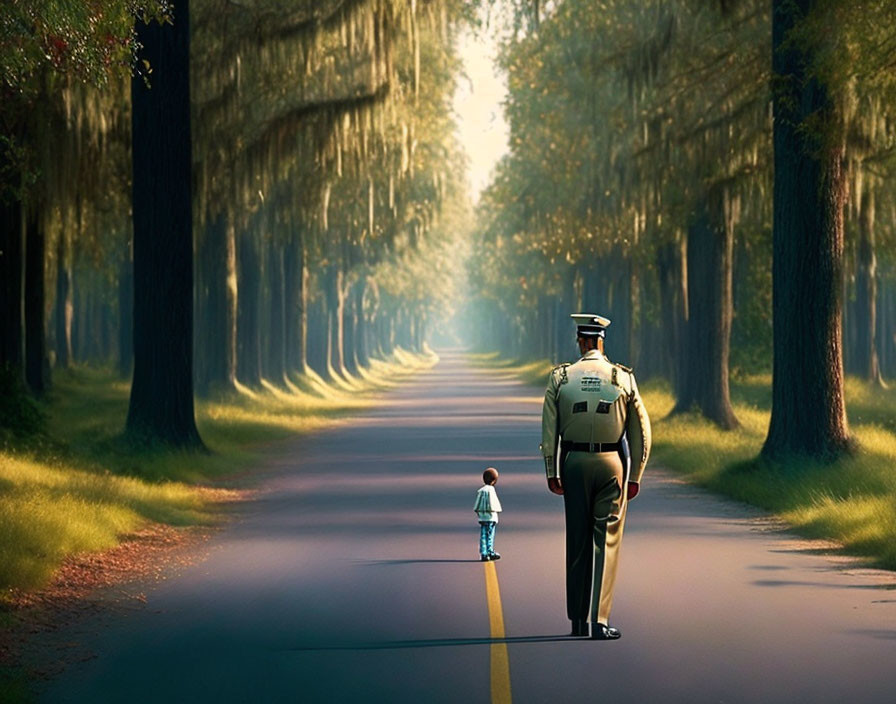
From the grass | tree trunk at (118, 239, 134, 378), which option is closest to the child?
the grass

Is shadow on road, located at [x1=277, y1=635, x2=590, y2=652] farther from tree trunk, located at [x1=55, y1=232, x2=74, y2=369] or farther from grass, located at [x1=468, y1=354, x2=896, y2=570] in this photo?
tree trunk, located at [x1=55, y1=232, x2=74, y2=369]

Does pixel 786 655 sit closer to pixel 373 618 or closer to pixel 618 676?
pixel 618 676

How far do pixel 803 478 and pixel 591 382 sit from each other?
1156 centimetres

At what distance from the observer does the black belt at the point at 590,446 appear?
425 inches

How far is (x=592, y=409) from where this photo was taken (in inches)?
422

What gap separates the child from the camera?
1422 centimetres

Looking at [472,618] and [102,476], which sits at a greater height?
[102,476]

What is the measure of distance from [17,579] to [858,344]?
50.8 metres

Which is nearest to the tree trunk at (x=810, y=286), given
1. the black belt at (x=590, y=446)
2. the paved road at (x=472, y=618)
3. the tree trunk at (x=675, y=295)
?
the paved road at (x=472, y=618)

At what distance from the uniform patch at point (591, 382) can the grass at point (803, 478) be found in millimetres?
5313

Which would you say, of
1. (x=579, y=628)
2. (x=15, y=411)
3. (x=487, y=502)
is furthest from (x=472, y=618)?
(x=15, y=411)

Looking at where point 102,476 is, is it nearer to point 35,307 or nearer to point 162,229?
point 162,229

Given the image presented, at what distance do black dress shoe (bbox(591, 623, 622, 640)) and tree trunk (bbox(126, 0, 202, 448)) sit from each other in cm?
1577

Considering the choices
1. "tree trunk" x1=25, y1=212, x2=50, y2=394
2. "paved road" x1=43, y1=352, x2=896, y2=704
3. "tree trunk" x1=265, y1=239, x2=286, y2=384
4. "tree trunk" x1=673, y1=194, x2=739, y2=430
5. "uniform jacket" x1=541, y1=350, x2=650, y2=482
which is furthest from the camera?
"tree trunk" x1=265, y1=239, x2=286, y2=384
